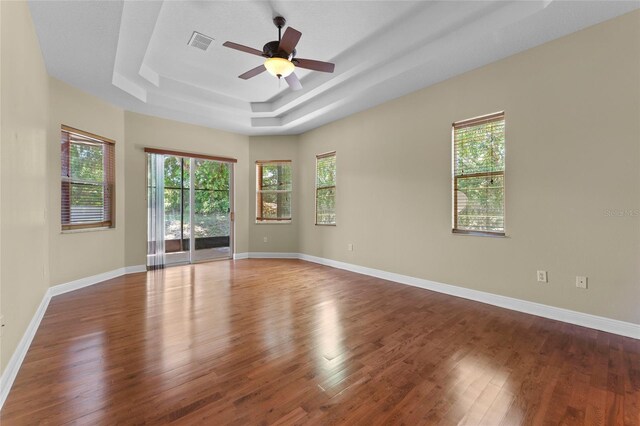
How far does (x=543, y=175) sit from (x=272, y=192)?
5.08 m

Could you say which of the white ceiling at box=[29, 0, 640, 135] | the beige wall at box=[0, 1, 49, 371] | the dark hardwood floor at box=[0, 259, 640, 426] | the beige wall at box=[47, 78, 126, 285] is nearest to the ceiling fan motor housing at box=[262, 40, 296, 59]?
the white ceiling at box=[29, 0, 640, 135]

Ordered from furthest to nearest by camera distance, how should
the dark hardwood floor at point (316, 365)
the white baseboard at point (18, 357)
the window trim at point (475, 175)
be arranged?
the window trim at point (475, 175) < the white baseboard at point (18, 357) < the dark hardwood floor at point (316, 365)

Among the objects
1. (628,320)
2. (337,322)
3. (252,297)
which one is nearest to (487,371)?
(337,322)

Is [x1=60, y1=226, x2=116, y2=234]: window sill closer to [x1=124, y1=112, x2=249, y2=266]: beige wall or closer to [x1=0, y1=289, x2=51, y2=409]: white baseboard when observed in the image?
[x1=124, y1=112, x2=249, y2=266]: beige wall

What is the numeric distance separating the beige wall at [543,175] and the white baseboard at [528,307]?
7cm

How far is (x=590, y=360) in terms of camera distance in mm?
2193

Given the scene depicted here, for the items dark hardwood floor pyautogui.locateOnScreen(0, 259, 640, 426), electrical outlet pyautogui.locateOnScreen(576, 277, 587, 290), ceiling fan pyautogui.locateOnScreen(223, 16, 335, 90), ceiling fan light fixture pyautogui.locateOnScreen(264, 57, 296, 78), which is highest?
ceiling fan pyautogui.locateOnScreen(223, 16, 335, 90)

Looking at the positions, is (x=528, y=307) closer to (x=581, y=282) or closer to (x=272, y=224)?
(x=581, y=282)

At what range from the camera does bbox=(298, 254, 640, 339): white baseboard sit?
8.61 ft

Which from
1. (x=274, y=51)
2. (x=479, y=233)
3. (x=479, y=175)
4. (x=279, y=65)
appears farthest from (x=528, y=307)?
(x=274, y=51)

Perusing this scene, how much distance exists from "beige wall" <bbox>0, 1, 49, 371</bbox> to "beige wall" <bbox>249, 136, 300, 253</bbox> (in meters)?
3.84

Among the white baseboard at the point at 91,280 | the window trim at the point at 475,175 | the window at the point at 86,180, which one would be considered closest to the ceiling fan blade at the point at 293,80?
the window trim at the point at 475,175

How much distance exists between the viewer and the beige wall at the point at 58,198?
3762 millimetres

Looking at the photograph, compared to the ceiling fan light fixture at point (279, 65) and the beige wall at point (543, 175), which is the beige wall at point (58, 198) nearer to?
the ceiling fan light fixture at point (279, 65)
